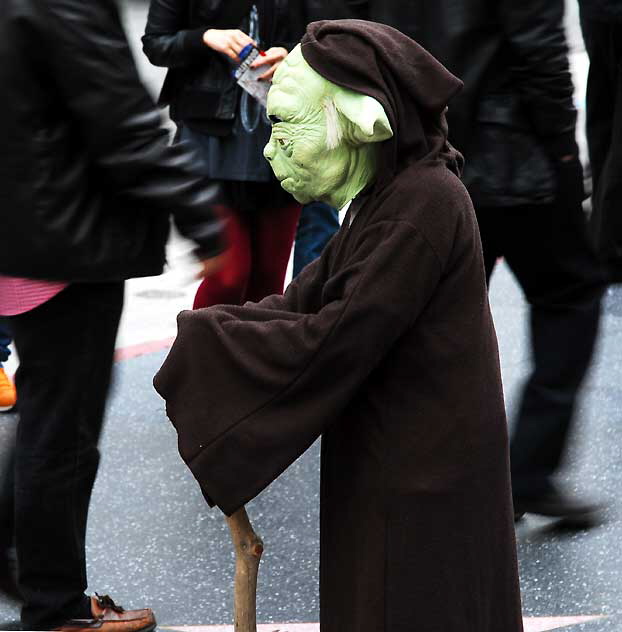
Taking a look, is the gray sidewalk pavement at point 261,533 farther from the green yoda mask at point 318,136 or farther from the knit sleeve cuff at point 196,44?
the green yoda mask at point 318,136

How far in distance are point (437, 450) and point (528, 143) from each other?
4.85 ft

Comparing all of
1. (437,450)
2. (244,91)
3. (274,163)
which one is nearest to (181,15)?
(244,91)

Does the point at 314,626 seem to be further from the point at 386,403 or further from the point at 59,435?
the point at 386,403

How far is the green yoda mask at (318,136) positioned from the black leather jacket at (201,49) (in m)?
2.00

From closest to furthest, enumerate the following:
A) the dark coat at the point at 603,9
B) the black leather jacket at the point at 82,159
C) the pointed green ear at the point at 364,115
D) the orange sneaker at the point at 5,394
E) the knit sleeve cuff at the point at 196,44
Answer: the pointed green ear at the point at 364,115, the black leather jacket at the point at 82,159, the knit sleeve cuff at the point at 196,44, the dark coat at the point at 603,9, the orange sneaker at the point at 5,394

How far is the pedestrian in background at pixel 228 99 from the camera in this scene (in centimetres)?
429

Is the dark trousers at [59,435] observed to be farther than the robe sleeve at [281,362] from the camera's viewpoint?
Yes

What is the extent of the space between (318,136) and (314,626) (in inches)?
65.0

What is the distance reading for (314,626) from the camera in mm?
3516

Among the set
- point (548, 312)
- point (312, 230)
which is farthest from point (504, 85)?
point (312, 230)

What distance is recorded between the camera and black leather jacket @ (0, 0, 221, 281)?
2.79 metres

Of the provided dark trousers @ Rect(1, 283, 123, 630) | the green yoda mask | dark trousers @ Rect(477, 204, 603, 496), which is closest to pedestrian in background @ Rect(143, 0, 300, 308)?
dark trousers @ Rect(477, 204, 603, 496)

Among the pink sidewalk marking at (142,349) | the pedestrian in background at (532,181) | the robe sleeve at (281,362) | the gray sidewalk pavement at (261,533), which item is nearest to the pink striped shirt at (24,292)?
the gray sidewalk pavement at (261,533)

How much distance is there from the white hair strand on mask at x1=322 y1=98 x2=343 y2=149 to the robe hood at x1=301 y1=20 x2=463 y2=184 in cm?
5
